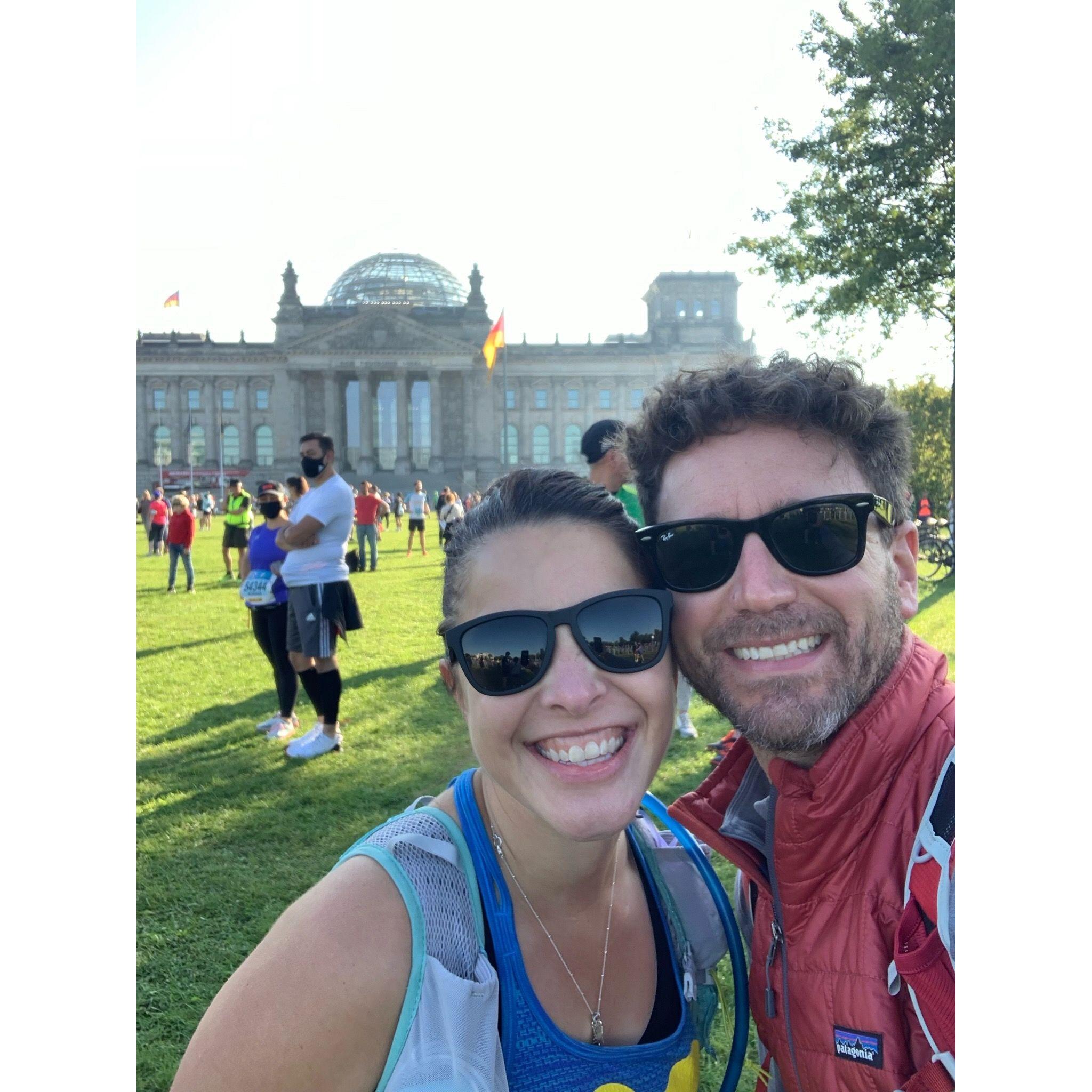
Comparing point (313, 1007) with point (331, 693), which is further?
point (331, 693)

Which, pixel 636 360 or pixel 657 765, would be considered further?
pixel 636 360

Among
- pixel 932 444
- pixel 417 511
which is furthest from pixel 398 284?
pixel 417 511

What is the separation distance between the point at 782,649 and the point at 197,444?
260 feet

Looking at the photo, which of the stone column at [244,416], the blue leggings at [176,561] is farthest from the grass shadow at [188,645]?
the stone column at [244,416]

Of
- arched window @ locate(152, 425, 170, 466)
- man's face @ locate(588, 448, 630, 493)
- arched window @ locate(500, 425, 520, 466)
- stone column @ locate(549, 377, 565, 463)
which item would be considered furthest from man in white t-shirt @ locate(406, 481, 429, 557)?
arched window @ locate(152, 425, 170, 466)

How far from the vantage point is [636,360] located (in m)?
73.6

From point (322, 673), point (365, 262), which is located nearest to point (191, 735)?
point (322, 673)

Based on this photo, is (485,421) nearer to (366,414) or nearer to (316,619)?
(366,414)

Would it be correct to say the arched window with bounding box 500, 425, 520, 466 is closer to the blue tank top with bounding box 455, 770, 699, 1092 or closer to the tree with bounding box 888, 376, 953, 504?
the tree with bounding box 888, 376, 953, 504

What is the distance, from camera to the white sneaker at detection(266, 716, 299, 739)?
7.16m

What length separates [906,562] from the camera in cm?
191
